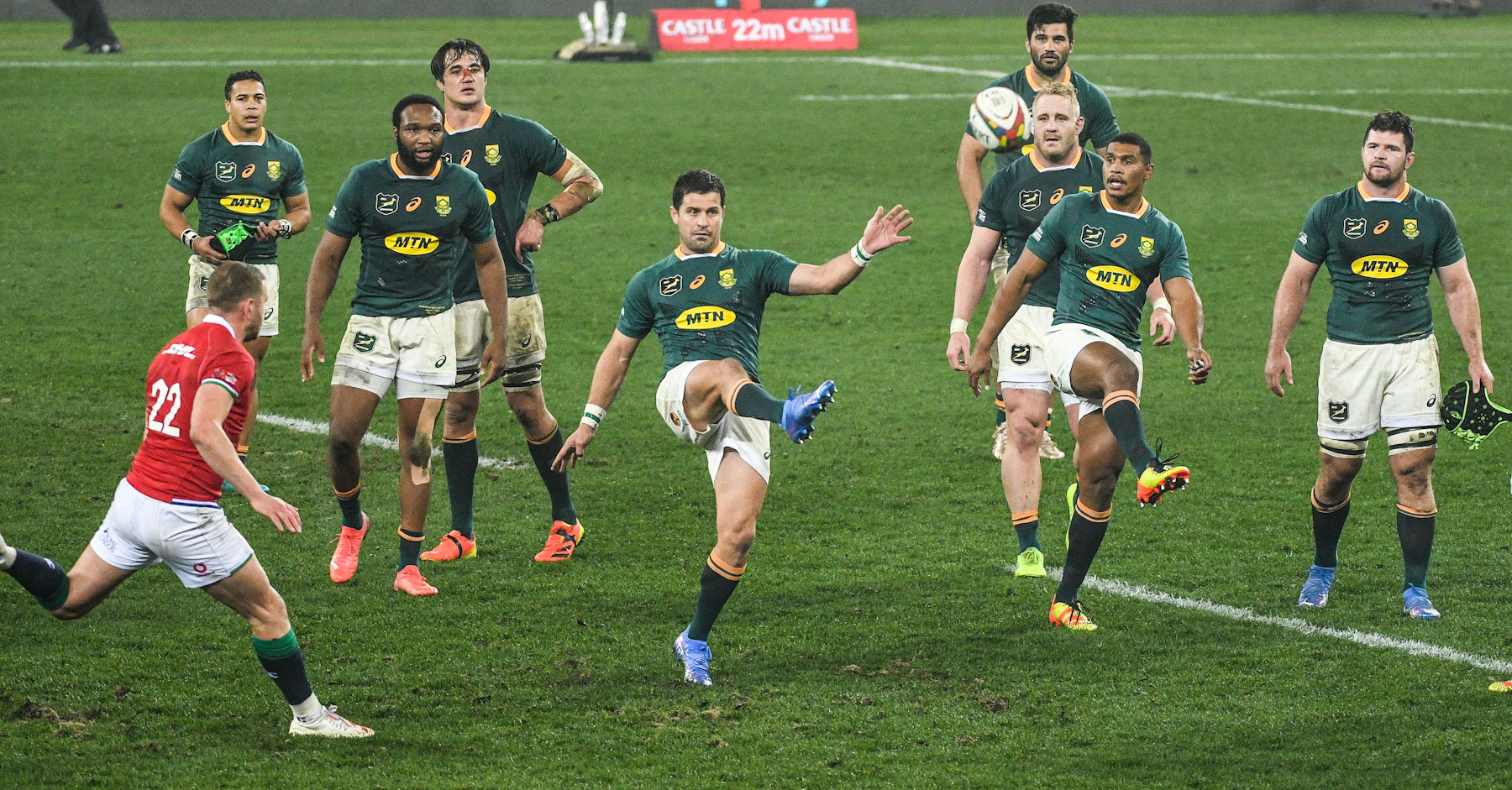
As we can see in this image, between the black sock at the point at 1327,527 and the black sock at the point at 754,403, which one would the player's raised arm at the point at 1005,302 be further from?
the black sock at the point at 1327,527

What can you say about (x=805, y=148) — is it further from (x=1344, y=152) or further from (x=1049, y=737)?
(x=1049, y=737)

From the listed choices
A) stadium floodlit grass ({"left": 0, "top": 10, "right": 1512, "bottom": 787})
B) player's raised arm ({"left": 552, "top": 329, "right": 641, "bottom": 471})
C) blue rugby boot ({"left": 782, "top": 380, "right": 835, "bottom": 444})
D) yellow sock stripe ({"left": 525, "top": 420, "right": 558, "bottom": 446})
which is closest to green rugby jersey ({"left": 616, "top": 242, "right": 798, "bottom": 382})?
player's raised arm ({"left": 552, "top": 329, "right": 641, "bottom": 471})

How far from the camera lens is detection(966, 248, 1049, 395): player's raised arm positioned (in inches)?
295

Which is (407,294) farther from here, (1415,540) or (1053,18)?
(1415,540)

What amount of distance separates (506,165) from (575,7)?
→ 29812mm

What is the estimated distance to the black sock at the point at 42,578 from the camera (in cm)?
600

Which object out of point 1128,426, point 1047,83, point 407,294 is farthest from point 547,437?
point 1047,83

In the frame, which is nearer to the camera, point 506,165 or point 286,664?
point 286,664

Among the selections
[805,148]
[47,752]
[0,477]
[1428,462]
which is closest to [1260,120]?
[805,148]

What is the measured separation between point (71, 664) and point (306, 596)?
1246mm

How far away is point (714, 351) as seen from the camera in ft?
22.8

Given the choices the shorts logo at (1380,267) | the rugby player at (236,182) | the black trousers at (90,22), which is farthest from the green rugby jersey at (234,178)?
the black trousers at (90,22)

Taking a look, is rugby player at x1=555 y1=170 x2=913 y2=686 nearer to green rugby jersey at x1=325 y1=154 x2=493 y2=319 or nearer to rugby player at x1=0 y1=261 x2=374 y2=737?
green rugby jersey at x1=325 y1=154 x2=493 y2=319

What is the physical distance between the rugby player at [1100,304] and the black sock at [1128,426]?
0.11 meters
